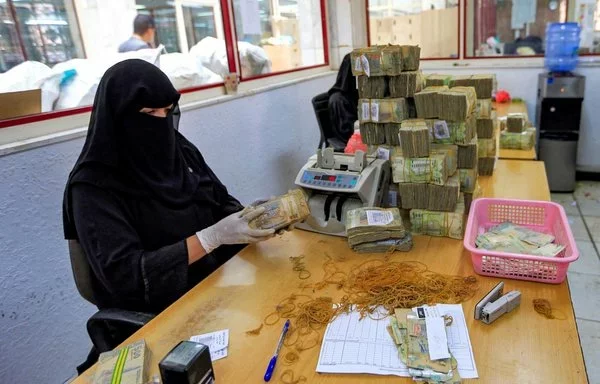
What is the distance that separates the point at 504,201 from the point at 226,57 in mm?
1921

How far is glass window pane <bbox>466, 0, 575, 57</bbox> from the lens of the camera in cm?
392

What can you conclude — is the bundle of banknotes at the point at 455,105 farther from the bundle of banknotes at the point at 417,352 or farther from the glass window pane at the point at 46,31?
the glass window pane at the point at 46,31

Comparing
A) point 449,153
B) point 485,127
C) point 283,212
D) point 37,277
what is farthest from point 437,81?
point 37,277

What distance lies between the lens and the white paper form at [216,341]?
40.1 inches

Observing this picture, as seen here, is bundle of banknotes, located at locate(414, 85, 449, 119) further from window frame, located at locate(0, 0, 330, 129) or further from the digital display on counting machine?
window frame, located at locate(0, 0, 330, 129)

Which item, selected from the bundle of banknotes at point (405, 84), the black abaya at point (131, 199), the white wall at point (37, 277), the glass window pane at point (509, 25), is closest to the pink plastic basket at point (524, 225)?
the bundle of banknotes at point (405, 84)

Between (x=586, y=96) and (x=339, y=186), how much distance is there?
135 inches

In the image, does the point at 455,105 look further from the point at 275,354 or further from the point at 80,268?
the point at 80,268

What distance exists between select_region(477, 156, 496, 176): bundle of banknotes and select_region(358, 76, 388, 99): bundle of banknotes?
70cm

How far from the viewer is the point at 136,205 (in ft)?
4.65

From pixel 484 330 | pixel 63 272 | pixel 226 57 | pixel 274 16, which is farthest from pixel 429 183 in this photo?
pixel 274 16

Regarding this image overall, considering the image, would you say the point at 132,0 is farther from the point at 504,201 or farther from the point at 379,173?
the point at 504,201

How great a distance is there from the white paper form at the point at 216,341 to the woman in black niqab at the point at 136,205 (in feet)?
1.03

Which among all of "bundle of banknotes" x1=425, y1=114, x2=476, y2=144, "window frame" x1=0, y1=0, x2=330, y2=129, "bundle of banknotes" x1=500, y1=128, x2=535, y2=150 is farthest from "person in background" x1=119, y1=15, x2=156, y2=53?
"bundle of banknotes" x1=500, y1=128, x2=535, y2=150
